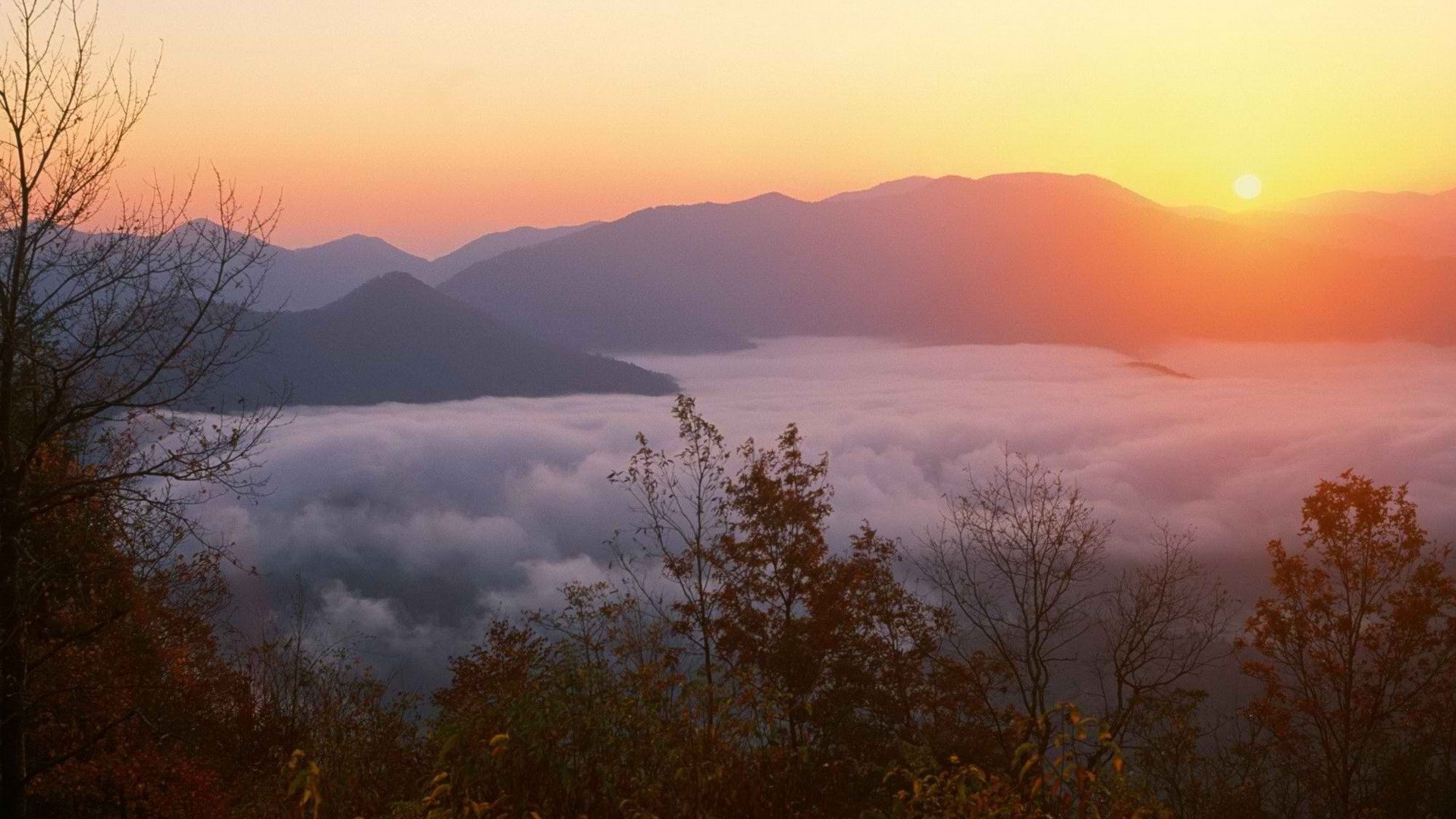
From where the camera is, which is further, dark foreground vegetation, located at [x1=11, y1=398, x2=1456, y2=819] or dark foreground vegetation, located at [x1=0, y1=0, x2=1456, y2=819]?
dark foreground vegetation, located at [x1=11, y1=398, x2=1456, y2=819]

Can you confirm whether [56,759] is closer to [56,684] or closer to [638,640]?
[56,684]

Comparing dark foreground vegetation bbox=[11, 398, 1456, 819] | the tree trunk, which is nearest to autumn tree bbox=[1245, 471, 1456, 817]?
Result: dark foreground vegetation bbox=[11, 398, 1456, 819]

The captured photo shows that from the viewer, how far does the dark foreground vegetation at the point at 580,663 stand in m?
7.23

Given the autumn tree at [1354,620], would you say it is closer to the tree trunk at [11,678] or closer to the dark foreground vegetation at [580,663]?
the dark foreground vegetation at [580,663]

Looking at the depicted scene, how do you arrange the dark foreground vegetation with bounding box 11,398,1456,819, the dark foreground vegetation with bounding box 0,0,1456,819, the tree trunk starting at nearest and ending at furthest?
the dark foreground vegetation with bounding box 0,0,1456,819 < the tree trunk < the dark foreground vegetation with bounding box 11,398,1456,819

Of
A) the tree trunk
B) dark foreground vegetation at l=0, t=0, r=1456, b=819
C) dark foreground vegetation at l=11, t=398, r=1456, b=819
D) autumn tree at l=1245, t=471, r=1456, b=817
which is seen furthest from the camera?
autumn tree at l=1245, t=471, r=1456, b=817

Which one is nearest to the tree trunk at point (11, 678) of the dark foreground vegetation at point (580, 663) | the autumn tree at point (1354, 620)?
the dark foreground vegetation at point (580, 663)

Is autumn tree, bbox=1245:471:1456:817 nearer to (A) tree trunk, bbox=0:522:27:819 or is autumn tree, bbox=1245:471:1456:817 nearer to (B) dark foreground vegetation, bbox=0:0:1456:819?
(B) dark foreground vegetation, bbox=0:0:1456:819

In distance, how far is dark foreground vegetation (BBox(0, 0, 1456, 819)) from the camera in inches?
285

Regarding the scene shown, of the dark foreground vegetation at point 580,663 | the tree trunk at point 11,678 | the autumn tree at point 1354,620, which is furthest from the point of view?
the autumn tree at point 1354,620

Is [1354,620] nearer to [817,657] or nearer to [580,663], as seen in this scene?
[817,657]

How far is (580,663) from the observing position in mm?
9500

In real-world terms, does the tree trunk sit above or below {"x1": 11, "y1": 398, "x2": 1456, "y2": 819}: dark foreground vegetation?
above

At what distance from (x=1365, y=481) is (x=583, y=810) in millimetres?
26443
